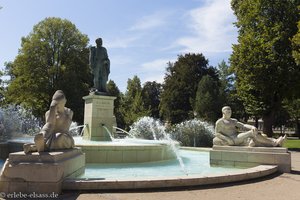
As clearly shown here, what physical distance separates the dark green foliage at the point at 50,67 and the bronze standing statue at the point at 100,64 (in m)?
23.3

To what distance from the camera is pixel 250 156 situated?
10.7 m

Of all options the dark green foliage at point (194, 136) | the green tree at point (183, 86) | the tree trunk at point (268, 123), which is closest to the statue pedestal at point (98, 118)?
the dark green foliage at point (194, 136)

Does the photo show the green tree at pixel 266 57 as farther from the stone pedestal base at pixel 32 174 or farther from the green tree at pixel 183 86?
the stone pedestal base at pixel 32 174

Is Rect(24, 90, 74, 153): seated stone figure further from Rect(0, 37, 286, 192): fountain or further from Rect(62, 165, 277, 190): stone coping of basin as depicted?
Rect(62, 165, 277, 190): stone coping of basin

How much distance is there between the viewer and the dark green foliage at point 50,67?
3825 cm

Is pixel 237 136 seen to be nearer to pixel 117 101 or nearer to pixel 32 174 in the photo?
pixel 32 174

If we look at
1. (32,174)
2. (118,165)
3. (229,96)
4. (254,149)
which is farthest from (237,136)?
(229,96)

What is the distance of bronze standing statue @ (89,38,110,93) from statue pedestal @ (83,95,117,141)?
0.69m

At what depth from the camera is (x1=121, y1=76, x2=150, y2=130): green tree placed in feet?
137

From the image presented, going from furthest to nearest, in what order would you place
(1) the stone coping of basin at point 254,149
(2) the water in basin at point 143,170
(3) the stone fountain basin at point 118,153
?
(3) the stone fountain basin at point 118,153 < (1) the stone coping of basin at point 254,149 < (2) the water in basin at point 143,170

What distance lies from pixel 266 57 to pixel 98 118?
1707 cm

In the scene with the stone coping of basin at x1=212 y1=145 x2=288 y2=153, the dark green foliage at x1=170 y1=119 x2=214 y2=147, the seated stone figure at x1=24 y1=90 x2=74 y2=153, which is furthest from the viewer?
the dark green foliage at x1=170 y1=119 x2=214 y2=147

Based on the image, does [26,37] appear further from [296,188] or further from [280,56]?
[296,188]

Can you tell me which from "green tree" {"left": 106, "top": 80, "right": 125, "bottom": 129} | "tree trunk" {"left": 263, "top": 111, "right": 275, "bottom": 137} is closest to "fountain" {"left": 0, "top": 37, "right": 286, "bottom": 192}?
"tree trunk" {"left": 263, "top": 111, "right": 275, "bottom": 137}
